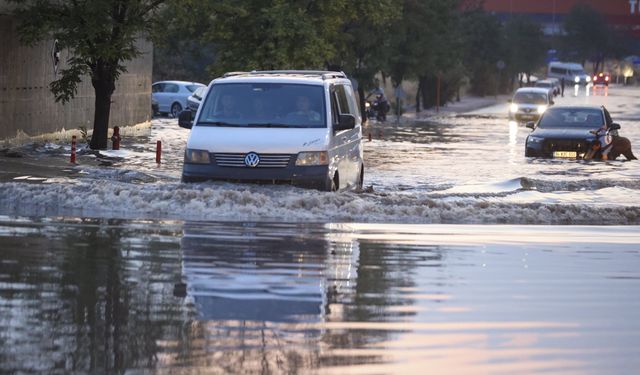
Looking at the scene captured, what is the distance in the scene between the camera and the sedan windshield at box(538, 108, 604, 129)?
34.0m

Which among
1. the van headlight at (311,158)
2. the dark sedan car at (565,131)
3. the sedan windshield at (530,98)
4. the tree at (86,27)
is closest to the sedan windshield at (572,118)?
the dark sedan car at (565,131)

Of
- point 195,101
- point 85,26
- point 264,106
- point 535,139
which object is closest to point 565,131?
point 535,139

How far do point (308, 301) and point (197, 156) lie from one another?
814 cm

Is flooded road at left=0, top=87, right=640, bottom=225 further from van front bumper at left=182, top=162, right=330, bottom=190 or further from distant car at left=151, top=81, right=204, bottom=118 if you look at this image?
distant car at left=151, top=81, right=204, bottom=118

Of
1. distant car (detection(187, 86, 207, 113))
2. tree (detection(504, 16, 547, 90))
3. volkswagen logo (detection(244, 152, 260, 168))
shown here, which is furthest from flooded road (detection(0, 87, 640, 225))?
tree (detection(504, 16, 547, 90))

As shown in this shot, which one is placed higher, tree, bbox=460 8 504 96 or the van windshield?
tree, bbox=460 8 504 96

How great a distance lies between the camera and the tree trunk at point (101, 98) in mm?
31250

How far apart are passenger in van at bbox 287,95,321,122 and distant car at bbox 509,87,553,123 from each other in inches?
1720

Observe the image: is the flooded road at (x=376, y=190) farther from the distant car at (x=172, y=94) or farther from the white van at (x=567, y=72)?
the white van at (x=567, y=72)

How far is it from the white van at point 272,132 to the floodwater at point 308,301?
263cm

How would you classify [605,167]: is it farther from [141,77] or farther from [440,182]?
[141,77]

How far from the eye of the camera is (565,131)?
111ft

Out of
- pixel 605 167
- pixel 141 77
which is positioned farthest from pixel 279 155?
pixel 141 77

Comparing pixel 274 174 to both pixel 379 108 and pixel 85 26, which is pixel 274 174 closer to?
pixel 85 26
